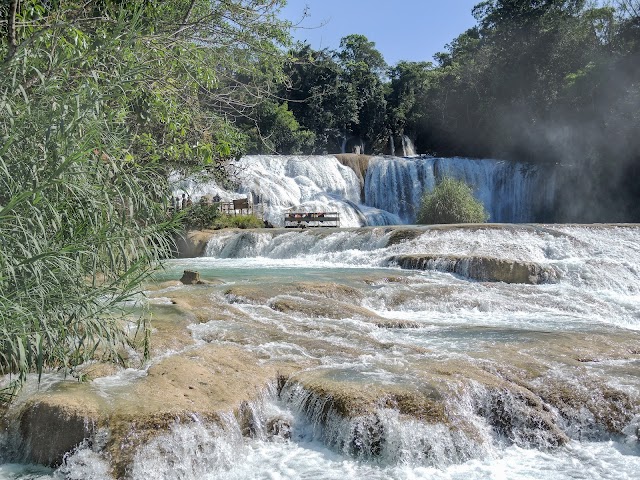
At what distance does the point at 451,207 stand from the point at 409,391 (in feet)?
60.9

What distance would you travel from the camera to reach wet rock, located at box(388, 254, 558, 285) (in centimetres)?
1330

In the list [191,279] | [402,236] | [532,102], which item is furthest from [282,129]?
[191,279]

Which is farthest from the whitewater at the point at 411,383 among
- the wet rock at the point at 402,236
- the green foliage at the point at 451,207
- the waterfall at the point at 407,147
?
the waterfall at the point at 407,147

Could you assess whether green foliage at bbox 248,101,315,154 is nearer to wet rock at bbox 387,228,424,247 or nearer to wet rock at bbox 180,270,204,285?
wet rock at bbox 387,228,424,247

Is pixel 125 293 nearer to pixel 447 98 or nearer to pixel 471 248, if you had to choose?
pixel 471 248

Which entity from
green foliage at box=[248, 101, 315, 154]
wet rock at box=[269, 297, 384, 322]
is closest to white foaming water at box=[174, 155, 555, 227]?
green foliage at box=[248, 101, 315, 154]

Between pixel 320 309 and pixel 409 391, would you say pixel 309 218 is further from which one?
pixel 409 391

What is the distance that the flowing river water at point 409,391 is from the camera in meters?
4.65

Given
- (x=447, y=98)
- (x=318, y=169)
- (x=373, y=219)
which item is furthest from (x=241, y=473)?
(x=447, y=98)

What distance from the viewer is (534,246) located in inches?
646

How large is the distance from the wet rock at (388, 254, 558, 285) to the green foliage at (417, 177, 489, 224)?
895cm

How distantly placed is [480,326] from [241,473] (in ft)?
15.7

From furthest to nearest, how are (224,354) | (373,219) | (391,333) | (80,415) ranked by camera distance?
(373,219), (391,333), (224,354), (80,415)

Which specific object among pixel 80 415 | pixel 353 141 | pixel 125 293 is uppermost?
pixel 353 141
